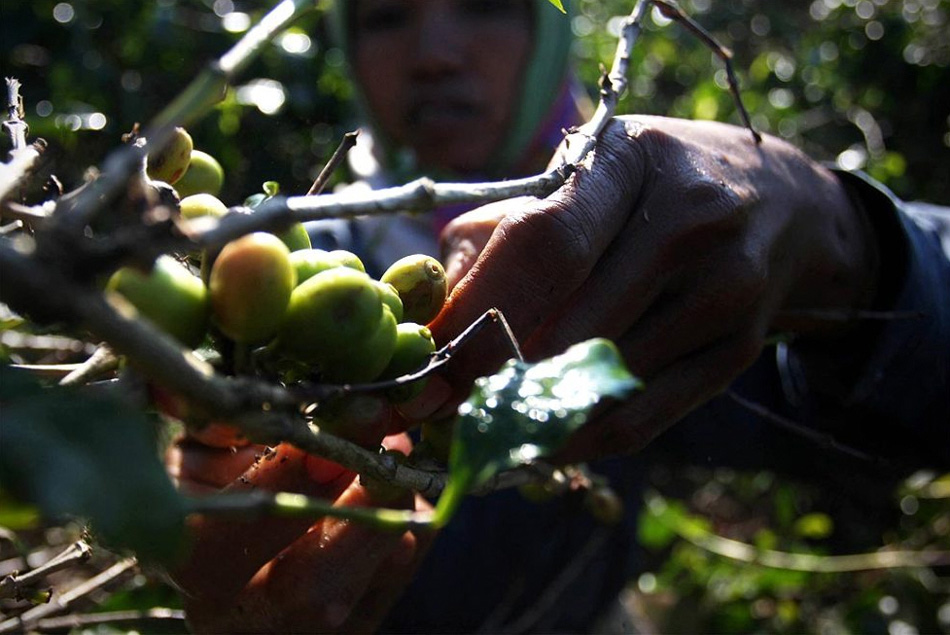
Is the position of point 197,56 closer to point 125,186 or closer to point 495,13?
point 495,13

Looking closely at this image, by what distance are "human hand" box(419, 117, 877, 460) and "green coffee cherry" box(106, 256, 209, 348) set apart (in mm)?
279

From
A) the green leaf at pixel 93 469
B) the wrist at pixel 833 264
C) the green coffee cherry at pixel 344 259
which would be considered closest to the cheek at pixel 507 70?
the wrist at pixel 833 264

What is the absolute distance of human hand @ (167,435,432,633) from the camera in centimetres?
81

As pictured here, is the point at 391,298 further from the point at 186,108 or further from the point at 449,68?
the point at 449,68

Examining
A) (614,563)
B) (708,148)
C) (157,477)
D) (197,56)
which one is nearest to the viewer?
(157,477)

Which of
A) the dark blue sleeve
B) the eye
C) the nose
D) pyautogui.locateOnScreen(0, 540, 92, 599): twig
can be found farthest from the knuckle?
the eye

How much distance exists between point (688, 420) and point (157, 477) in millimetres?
1392

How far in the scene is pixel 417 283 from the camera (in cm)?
68

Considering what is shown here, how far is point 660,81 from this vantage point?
3156 mm

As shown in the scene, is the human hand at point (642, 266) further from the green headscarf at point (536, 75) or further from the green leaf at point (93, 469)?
the green headscarf at point (536, 75)

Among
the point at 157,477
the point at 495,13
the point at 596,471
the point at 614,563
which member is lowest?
the point at 614,563

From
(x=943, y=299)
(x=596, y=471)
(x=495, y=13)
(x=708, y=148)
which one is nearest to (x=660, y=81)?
(x=495, y=13)

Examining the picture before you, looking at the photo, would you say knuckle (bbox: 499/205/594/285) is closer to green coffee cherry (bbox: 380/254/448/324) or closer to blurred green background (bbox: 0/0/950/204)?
green coffee cherry (bbox: 380/254/448/324)

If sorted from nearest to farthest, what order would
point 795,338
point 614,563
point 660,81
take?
point 795,338
point 614,563
point 660,81
